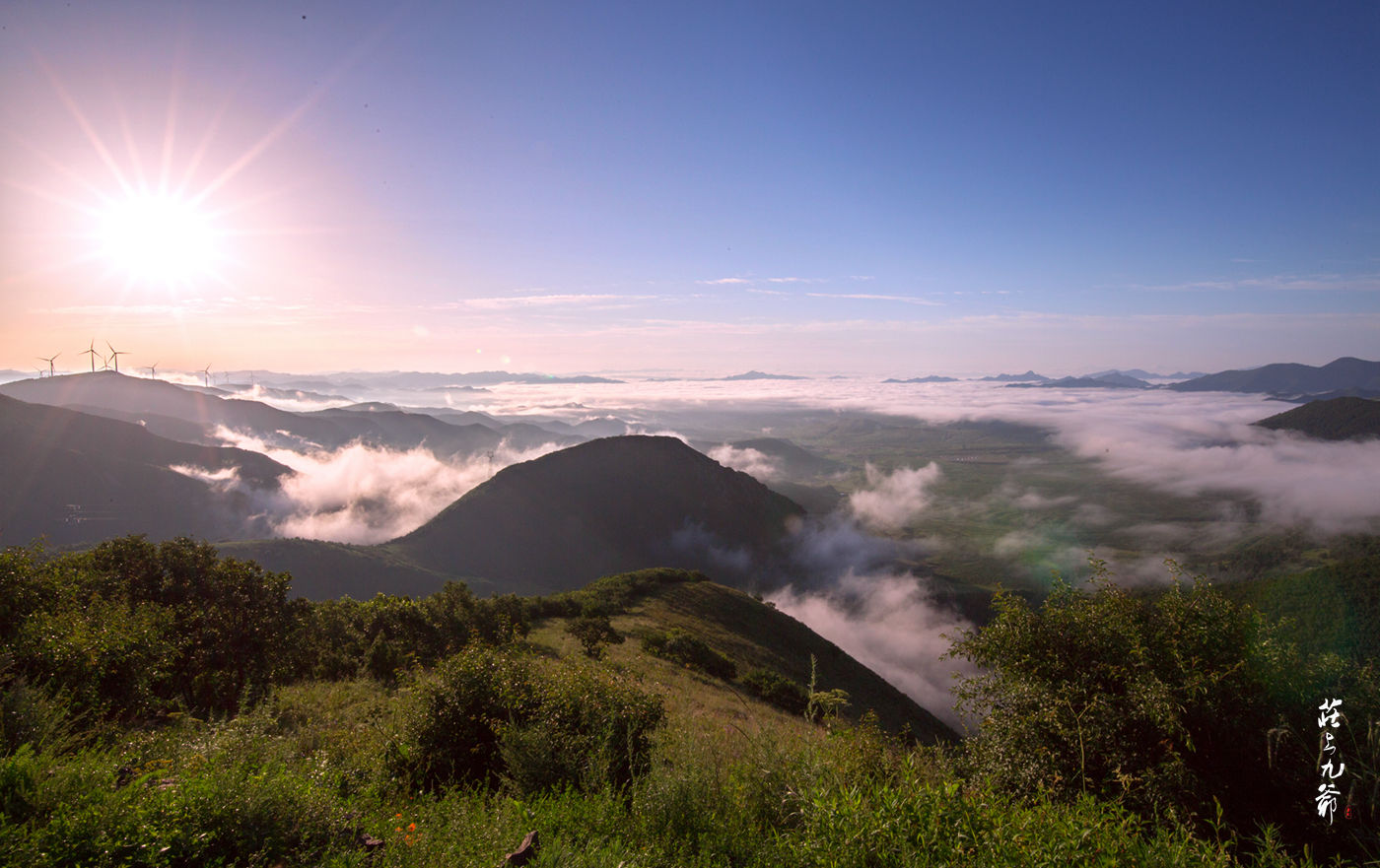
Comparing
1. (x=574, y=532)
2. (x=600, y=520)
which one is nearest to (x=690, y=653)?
(x=574, y=532)

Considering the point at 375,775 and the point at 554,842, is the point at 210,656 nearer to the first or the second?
the point at 375,775

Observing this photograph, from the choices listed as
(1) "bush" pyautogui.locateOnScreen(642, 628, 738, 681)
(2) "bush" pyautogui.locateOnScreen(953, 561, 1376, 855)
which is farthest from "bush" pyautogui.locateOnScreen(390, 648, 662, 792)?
(1) "bush" pyautogui.locateOnScreen(642, 628, 738, 681)

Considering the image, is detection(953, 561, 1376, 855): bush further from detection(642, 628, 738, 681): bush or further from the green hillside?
detection(642, 628, 738, 681): bush

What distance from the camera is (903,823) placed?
20.7ft

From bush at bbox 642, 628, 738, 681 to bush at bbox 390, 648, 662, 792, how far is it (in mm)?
23767

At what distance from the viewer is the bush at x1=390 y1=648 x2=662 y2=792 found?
8.89 m

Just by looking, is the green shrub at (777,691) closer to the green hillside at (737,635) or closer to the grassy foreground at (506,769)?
the green hillside at (737,635)

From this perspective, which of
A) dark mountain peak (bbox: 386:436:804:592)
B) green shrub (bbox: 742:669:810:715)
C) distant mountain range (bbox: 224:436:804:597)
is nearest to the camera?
green shrub (bbox: 742:669:810:715)

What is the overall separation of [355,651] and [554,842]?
72.5 ft

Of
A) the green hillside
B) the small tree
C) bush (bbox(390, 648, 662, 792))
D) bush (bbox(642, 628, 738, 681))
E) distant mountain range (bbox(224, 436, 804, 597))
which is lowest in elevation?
distant mountain range (bbox(224, 436, 804, 597))

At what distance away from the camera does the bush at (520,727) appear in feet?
29.2

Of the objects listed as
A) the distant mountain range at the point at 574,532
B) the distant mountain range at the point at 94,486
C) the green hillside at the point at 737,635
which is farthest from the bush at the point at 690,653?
the distant mountain range at the point at 94,486

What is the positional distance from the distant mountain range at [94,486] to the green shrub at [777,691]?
19296cm

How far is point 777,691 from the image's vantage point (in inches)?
1243
